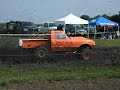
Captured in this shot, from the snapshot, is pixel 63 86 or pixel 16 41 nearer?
pixel 63 86

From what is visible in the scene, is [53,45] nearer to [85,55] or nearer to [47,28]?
[85,55]

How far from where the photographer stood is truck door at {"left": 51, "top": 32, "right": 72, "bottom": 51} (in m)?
18.9

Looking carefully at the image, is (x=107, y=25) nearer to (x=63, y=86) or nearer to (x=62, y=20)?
(x=62, y=20)

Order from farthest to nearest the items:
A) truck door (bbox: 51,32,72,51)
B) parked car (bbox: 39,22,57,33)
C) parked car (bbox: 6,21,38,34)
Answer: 1. parked car (bbox: 39,22,57,33)
2. parked car (bbox: 6,21,38,34)
3. truck door (bbox: 51,32,72,51)

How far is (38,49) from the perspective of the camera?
18.7m

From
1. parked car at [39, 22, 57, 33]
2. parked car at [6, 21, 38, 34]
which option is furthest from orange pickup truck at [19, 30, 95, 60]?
parked car at [6, 21, 38, 34]

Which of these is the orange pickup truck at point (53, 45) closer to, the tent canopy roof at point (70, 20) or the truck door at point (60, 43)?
the truck door at point (60, 43)

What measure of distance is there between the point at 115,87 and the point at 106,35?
31949 millimetres

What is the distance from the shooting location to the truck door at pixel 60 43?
18938 millimetres

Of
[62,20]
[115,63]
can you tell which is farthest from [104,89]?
[62,20]

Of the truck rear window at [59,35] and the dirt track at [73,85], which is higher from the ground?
the truck rear window at [59,35]

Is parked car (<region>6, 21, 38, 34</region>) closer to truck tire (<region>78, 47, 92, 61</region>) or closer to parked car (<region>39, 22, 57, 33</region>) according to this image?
parked car (<region>39, 22, 57, 33</region>)

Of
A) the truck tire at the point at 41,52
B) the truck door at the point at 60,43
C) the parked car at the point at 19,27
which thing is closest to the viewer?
the truck tire at the point at 41,52

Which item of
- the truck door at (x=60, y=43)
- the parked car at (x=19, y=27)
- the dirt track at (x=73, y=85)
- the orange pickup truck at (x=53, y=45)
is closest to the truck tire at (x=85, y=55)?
the orange pickup truck at (x=53, y=45)
